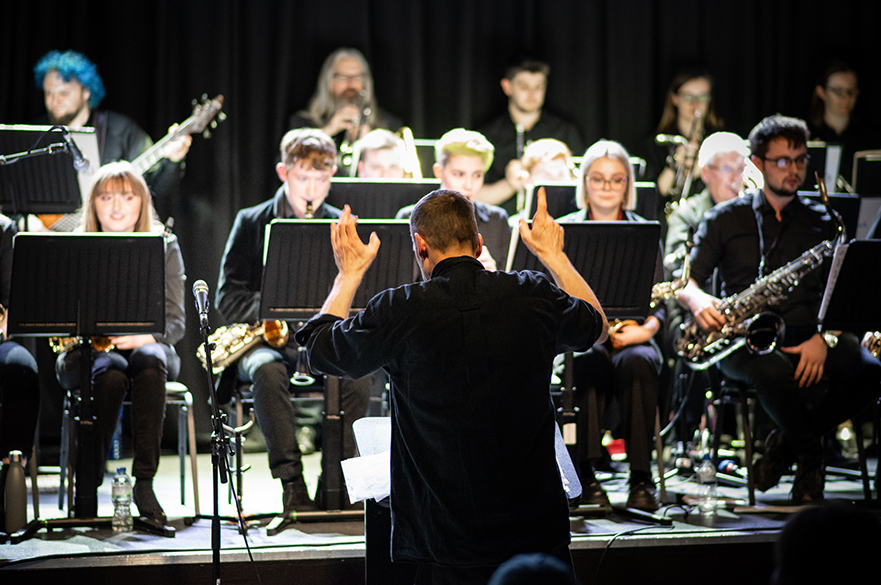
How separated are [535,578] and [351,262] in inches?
51.1

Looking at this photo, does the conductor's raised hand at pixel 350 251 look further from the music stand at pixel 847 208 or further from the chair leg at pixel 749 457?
the music stand at pixel 847 208

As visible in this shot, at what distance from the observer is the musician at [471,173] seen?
4.84 m

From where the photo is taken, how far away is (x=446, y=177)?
Result: 5.00 m

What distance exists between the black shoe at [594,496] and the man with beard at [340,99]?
3.19 m

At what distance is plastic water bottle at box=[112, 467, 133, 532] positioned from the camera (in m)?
3.87

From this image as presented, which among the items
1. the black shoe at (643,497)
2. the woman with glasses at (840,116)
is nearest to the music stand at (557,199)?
the black shoe at (643,497)

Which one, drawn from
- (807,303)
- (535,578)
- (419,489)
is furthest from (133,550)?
(807,303)

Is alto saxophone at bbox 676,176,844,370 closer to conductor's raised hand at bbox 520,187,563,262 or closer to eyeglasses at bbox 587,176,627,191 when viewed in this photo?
eyeglasses at bbox 587,176,627,191

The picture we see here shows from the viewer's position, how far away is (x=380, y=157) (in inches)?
219

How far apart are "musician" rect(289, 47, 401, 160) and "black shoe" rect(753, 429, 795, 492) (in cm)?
344

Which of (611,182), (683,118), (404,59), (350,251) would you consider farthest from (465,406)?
(683,118)

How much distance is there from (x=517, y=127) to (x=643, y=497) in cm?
336

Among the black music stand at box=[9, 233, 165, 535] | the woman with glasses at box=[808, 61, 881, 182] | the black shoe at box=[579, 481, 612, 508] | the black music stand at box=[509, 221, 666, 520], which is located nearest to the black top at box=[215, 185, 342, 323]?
the black music stand at box=[9, 233, 165, 535]

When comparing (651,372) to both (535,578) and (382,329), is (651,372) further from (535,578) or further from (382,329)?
(535,578)
